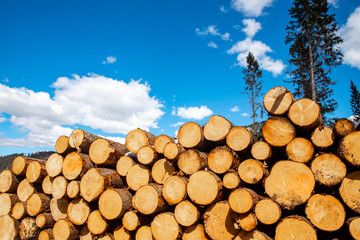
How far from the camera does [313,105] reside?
3.02m

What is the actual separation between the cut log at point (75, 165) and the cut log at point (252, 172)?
9.58 feet

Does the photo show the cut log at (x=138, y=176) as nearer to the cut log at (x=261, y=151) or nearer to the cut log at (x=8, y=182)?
the cut log at (x=261, y=151)

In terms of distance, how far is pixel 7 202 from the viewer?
4910 millimetres

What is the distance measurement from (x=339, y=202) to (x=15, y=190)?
21.6 feet

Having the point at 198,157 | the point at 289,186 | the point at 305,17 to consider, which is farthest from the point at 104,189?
the point at 305,17

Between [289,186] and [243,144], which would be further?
[243,144]

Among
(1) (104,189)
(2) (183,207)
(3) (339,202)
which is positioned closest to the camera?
(3) (339,202)

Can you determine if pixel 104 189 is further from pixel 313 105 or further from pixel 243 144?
pixel 313 105

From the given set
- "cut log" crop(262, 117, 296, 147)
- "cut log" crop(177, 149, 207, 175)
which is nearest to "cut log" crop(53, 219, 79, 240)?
"cut log" crop(177, 149, 207, 175)

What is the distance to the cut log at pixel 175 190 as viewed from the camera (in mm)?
3263

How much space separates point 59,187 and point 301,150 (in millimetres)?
4358

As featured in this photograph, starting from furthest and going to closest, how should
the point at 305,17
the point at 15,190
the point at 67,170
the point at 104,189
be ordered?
the point at 305,17
the point at 15,190
the point at 67,170
the point at 104,189

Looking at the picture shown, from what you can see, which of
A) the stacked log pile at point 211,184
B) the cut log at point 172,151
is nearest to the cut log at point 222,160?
the stacked log pile at point 211,184

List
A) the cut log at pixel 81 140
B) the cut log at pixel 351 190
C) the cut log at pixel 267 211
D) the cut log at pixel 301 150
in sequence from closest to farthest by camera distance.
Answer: the cut log at pixel 351 190, the cut log at pixel 267 211, the cut log at pixel 301 150, the cut log at pixel 81 140
